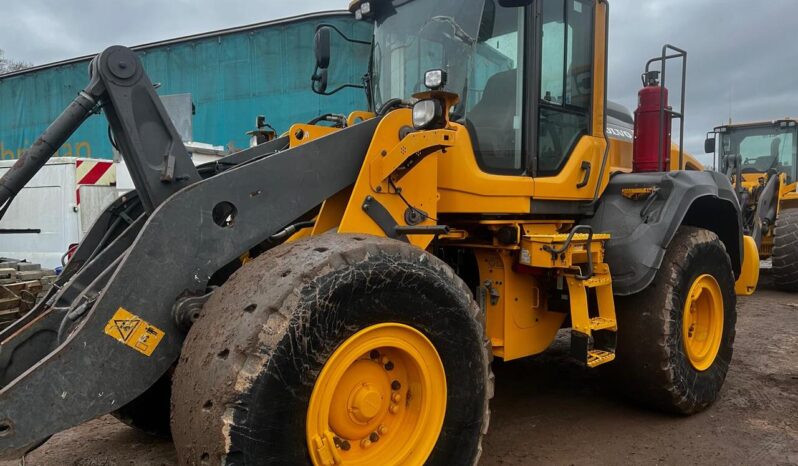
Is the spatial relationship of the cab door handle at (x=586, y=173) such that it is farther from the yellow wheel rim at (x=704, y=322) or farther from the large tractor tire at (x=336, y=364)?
the large tractor tire at (x=336, y=364)

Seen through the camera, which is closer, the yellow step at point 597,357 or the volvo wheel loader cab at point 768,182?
the yellow step at point 597,357

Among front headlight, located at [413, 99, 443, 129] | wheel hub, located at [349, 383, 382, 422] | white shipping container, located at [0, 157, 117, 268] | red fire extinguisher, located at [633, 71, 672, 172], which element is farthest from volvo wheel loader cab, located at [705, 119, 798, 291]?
white shipping container, located at [0, 157, 117, 268]

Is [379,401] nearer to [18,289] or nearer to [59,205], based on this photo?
[18,289]

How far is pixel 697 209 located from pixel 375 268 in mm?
3236

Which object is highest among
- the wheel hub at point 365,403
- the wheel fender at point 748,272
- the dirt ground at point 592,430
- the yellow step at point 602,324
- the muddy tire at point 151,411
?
the wheel fender at point 748,272

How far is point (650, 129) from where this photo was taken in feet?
15.5

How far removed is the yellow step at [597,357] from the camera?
350cm

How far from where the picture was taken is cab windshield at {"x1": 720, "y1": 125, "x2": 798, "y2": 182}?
11.8 metres

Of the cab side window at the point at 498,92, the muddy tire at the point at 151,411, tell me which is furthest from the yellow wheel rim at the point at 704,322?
the muddy tire at the point at 151,411

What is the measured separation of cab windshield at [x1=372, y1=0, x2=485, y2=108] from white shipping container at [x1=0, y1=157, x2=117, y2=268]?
459 centimetres

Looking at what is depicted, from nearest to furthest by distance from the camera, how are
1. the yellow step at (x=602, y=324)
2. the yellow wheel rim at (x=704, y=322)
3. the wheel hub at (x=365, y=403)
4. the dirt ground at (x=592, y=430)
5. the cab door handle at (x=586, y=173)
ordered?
the wheel hub at (x=365, y=403), the dirt ground at (x=592, y=430), the yellow step at (x=602, y=324), the cab door handle at (x=586, y=173), the yellow wheel rim at (x=704, y=322)

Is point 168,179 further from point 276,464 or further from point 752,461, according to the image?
point 752,461

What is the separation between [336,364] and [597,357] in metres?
2.01

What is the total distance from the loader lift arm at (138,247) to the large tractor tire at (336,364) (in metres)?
0.20
